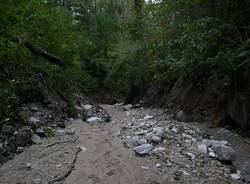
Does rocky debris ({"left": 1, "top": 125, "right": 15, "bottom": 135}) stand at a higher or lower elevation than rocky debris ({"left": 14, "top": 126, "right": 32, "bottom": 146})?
higher

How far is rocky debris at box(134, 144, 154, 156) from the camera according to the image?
198 inches

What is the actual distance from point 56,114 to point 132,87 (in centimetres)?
729

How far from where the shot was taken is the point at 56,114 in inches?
332

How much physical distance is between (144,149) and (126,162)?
1.59 ft

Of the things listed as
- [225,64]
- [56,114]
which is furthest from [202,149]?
[56,114]

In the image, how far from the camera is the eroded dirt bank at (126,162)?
4.25m

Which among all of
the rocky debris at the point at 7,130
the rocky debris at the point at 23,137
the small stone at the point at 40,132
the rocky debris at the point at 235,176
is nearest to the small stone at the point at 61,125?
the small stone at the point at 40,132

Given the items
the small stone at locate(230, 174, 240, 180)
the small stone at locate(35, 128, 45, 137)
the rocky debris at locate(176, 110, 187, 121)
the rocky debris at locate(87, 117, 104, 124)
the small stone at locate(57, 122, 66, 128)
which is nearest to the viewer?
the small stone at locate(230, 174, 240, 180)

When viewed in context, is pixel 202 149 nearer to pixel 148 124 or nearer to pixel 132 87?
pixel 148 124

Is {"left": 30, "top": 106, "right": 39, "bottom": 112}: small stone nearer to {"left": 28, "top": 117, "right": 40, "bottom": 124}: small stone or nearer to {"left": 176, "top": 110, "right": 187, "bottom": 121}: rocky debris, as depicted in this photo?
{"left": 28, "top": 117, "right": 40, "bottom": 124}: small stone

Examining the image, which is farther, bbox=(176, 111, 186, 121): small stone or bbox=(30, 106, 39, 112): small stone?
bbox=(30, 106, 39, 112): small stone

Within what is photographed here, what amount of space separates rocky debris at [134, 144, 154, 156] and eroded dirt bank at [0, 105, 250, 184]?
0.24 feet

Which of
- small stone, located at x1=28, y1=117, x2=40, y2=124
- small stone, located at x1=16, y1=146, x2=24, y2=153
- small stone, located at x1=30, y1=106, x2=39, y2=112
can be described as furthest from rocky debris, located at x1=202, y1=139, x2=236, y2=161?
small stone, located at x1=30, y1=106, x2=39, y2=112

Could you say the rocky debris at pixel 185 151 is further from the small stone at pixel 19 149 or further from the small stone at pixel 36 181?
the small stone at pixel 19 149
